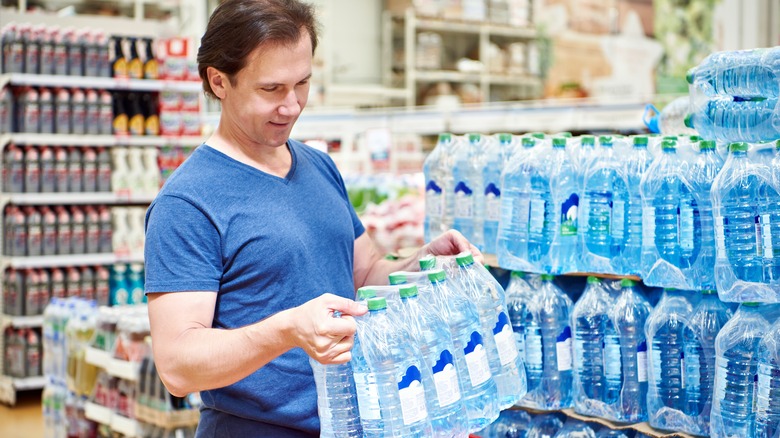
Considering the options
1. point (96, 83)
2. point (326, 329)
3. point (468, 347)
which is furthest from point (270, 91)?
point (96, 83)

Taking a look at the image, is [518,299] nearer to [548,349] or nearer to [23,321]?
[548,349]

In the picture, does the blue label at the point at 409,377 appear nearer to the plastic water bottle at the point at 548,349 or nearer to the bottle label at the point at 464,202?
the plastic water bottle at the point at 548,349

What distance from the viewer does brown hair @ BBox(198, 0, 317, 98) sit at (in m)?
2.02

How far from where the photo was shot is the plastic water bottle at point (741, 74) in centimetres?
228

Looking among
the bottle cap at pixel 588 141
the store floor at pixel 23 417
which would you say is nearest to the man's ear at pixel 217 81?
the bottle cap at pixel 588 141

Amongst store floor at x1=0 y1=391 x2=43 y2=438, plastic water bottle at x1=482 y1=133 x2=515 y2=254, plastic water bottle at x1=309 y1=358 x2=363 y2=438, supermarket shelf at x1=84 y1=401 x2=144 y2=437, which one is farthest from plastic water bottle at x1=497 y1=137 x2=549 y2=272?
store floor at x1=0 y1=391 x2=43 y2=438

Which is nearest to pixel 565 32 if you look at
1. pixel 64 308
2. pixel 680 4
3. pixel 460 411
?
pixel 680 4

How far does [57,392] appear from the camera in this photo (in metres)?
5.09

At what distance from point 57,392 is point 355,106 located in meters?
6.83

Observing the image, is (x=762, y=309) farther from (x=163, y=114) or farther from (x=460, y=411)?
(x=163, y=114)

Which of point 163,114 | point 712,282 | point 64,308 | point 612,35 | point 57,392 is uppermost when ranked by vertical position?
point 612,35

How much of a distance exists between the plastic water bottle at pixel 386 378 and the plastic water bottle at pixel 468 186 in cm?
123

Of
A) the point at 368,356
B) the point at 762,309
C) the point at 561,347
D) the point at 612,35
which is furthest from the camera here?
the point at 612,35

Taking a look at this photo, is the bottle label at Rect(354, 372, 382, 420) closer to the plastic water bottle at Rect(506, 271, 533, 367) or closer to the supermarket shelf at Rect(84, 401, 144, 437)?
the plastic water bottle at Rect(506, 271, 533, 367)
